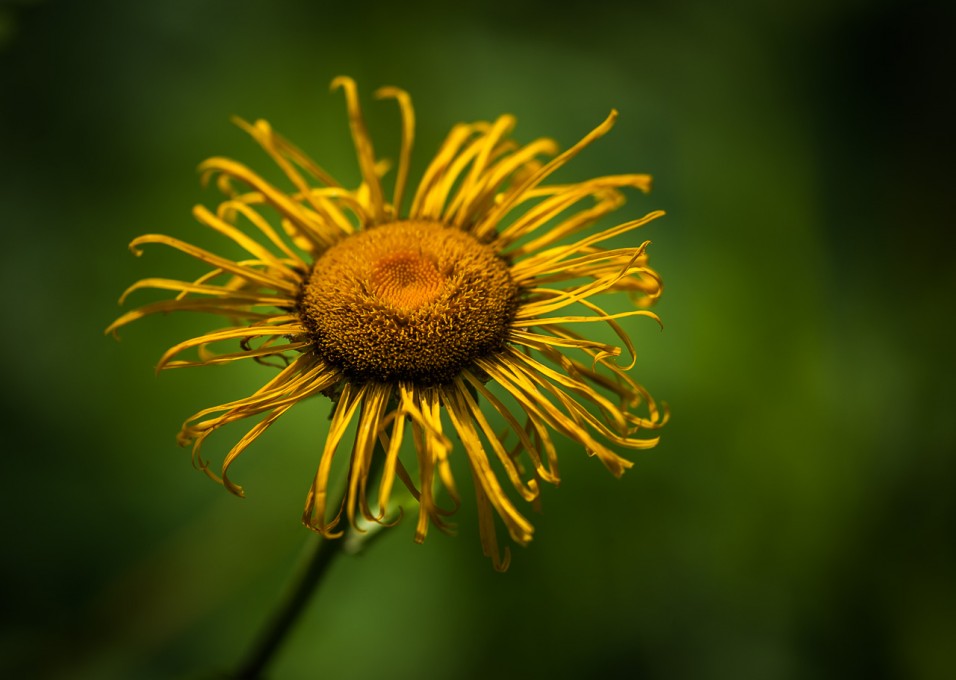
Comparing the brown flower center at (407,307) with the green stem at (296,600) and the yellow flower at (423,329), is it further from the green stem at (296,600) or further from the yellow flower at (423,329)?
the green stem at (296,600)

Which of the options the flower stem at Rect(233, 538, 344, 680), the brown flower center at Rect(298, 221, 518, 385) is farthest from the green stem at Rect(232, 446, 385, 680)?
the brown flower center at Rect(298, 221, 518, 385)

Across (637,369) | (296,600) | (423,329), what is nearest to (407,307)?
(423,329)

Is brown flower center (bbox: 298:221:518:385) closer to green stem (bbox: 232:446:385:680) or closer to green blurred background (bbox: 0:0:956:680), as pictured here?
green stem (bbox: 232:446:385:680)

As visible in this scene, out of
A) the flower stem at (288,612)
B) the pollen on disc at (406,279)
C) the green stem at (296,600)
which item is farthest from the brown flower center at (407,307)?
the flower stem at (288,612)

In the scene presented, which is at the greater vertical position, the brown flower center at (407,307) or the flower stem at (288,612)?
the brown flower center at (407,307)

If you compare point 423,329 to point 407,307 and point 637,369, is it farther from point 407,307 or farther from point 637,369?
point 637,369

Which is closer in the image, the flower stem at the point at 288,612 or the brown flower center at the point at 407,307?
the brown flower center at the point at 407,307
